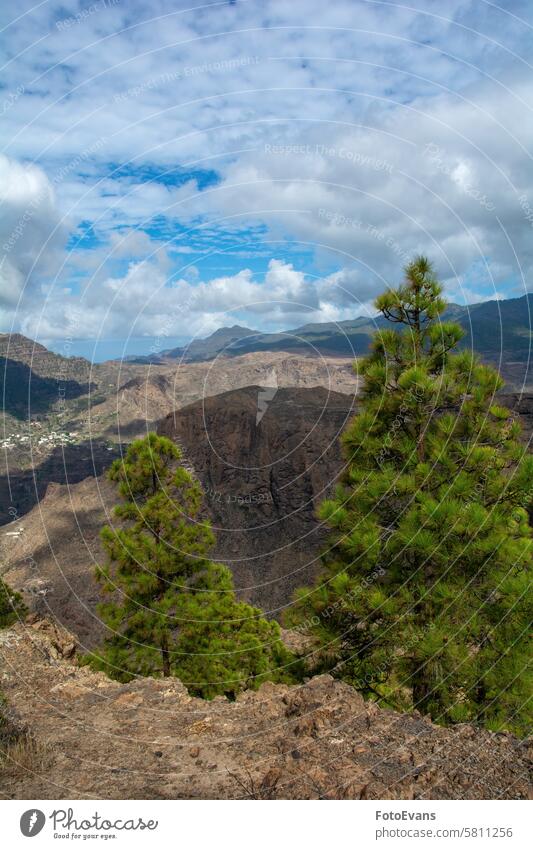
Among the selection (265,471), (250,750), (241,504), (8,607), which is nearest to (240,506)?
(241,504)

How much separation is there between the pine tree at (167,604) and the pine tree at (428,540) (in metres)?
6.43

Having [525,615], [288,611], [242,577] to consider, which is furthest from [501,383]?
[242,577]

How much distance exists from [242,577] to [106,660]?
2754 inches

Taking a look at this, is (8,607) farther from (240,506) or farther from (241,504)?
(241,504)

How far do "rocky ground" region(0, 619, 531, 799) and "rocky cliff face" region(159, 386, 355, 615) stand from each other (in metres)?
65.9

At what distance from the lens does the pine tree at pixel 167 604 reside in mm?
18266

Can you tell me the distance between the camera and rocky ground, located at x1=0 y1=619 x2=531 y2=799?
716cm

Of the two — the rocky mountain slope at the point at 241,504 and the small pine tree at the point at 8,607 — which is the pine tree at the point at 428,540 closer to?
the small pine tree at the point at 8,607

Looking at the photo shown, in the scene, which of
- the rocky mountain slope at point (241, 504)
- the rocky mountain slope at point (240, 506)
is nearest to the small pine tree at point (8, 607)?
the rocky mountain slope at point (241, 504)

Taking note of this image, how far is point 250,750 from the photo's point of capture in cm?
848

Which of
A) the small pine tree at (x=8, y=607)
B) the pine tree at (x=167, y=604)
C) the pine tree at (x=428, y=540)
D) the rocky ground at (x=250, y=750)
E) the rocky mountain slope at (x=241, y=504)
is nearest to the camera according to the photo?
the rocky ground at (x=250, y=750)

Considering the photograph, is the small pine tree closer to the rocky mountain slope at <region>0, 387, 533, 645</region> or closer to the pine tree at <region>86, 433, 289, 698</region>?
the pine tree at <region>86, 433, 289, 698</region>

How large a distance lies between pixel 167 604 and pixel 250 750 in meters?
10.6

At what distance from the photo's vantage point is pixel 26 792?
7.30 m
